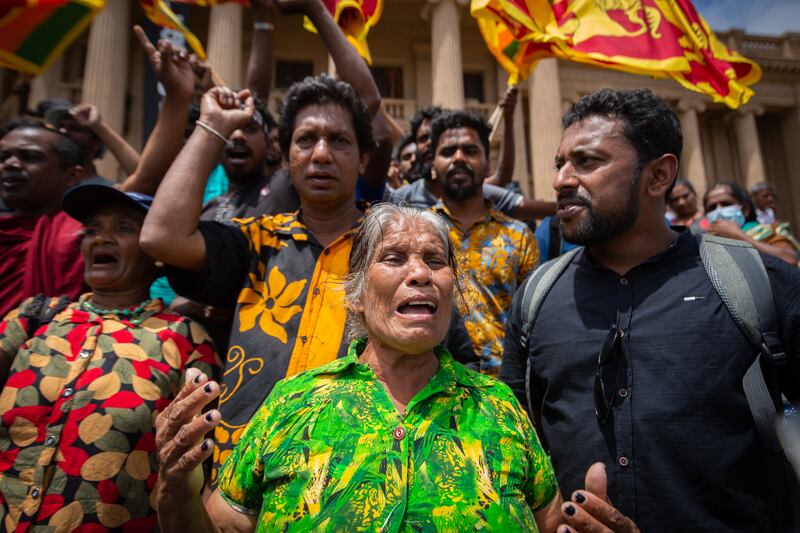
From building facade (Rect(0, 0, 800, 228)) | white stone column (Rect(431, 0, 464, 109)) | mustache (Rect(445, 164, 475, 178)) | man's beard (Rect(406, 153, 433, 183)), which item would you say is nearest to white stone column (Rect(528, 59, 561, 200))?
building facade (Rect(0, 0, 800, 228))

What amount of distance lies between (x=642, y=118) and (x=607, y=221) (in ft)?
1.54

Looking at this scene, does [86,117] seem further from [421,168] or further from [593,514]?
[593,514]

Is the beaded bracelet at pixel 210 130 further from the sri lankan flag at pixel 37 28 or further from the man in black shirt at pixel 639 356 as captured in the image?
the sri lankan flag at pixel 37 28

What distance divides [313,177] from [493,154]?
16.8 meters

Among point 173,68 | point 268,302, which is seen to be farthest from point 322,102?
point 268,302

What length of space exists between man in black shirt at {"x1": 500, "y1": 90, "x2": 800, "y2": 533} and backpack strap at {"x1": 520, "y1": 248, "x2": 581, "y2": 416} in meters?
0.02

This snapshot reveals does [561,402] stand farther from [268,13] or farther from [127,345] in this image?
[268,13]

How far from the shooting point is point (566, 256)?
249 centimetres

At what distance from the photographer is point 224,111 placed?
8.32 ft

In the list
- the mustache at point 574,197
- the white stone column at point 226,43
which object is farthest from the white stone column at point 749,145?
the mustache at point 574,197

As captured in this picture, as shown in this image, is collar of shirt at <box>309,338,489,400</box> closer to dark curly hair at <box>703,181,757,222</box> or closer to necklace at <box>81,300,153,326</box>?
necklace at <box>81,300,153,326</box>

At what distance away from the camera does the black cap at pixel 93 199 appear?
101 inches

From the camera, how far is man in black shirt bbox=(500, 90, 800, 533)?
1834 mm

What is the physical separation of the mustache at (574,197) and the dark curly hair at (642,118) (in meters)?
0.27
